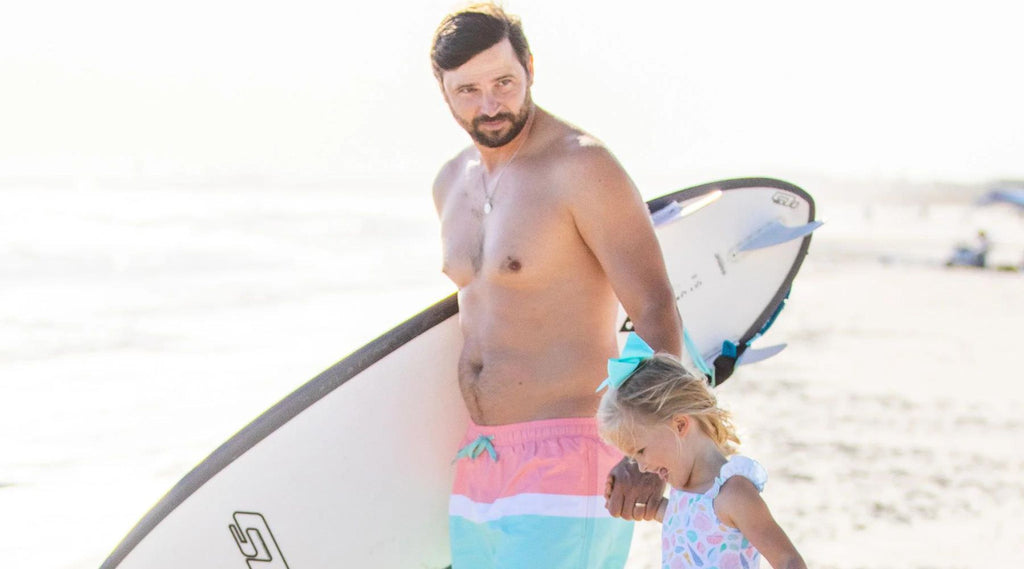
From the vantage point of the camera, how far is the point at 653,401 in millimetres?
1999

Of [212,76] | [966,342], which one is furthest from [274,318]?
[212,76]

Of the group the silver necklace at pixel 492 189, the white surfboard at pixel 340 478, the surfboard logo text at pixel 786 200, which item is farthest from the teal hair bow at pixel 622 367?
the surfboard logo text at pixel 786 200

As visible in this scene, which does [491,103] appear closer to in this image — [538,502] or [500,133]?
[500,133]

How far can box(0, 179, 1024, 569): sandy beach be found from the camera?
15.7 feet

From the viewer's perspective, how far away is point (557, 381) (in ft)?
7.68

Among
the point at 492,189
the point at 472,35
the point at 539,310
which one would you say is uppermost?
the point at 472,35

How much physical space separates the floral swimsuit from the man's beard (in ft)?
2.66

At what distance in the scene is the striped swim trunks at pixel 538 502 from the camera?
225 cm

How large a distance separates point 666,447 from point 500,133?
74cm

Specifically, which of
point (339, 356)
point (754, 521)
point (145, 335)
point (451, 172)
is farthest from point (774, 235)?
point (145, 335)

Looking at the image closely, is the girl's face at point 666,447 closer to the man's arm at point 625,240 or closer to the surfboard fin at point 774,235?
the man's arm at point 625,240

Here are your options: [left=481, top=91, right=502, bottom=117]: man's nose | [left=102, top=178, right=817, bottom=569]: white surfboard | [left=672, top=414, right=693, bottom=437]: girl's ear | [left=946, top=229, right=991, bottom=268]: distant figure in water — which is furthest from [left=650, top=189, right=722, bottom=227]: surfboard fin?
[left=946, top=229, right=991, bottom=268]: distant figure in water

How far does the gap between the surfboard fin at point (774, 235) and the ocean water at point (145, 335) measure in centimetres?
257

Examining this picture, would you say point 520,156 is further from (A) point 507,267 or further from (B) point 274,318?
(B) point 274,318
